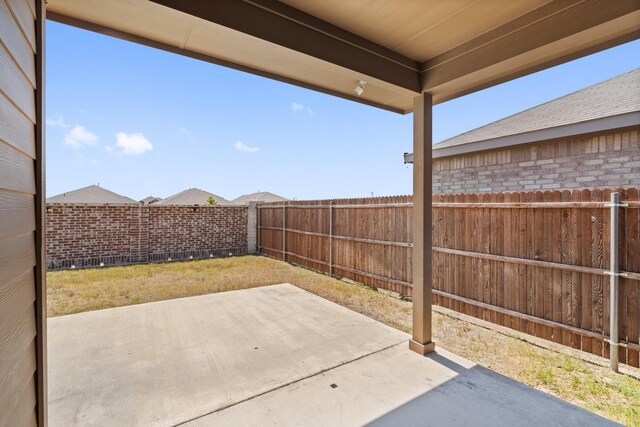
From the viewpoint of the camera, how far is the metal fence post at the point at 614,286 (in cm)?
302

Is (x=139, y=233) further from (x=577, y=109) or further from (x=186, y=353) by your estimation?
(x=577, y=109)

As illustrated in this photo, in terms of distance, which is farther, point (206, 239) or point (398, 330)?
point (206, 239)

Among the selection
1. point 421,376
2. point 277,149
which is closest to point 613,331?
point 421,376

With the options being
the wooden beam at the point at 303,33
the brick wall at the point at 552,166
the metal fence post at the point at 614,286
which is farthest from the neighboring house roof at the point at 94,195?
the metal fence post at the point at 614,286

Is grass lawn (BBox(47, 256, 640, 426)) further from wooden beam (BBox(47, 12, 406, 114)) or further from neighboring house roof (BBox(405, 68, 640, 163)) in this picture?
neighboring house roof (BBox(405, 68, 640, 163))

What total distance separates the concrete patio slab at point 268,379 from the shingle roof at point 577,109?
14.5ft

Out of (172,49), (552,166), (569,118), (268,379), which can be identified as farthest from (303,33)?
(552,166)

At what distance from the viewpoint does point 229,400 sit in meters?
2.37

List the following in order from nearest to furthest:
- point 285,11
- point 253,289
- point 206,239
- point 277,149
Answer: point 285,11 → point 253,289 → point 206,239 → point 277,149

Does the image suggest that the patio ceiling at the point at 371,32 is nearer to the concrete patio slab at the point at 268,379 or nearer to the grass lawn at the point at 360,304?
the concrete patio slab at the point at 268,379

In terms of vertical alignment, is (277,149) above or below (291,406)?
above

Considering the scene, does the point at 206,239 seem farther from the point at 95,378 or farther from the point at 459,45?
the point at 459,45

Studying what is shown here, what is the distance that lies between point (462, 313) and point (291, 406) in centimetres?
320

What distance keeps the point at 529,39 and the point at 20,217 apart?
9.93ft
